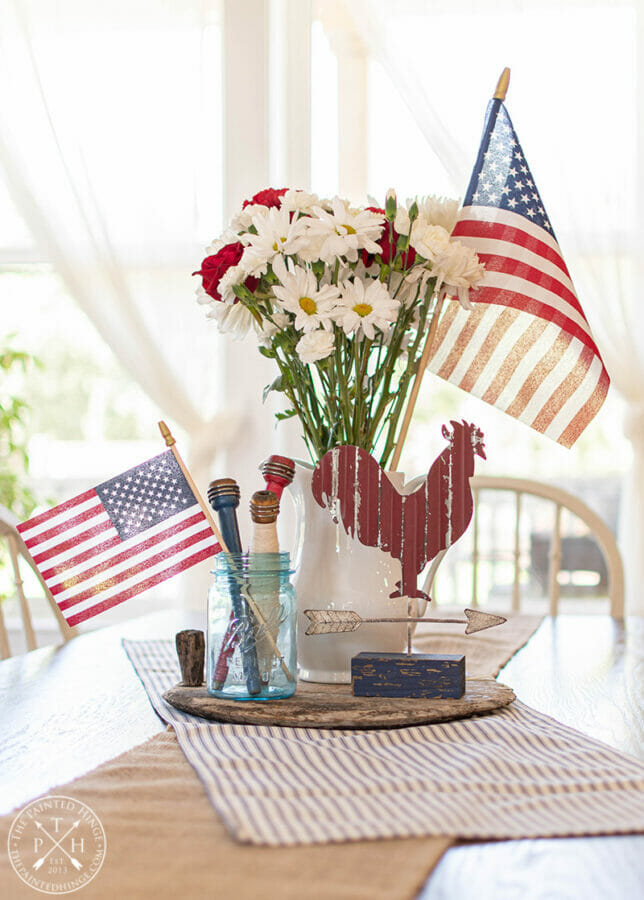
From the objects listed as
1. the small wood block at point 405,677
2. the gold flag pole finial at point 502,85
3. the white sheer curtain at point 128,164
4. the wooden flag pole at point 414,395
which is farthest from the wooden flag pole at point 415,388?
the white sheer curtain at point 128,164

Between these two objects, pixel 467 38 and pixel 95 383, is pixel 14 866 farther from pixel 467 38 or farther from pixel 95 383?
pixel 95 383

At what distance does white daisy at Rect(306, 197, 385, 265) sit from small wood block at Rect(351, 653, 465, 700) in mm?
389

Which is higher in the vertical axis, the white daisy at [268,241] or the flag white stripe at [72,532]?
the white daisy at [268,241]

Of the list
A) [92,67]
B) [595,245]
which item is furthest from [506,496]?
[92,67]

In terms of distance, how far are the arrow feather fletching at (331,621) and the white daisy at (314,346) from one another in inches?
9.6

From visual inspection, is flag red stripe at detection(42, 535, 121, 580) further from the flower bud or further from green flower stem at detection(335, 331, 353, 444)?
the flower bud

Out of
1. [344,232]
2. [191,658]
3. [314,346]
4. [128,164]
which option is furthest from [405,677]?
[128,164]

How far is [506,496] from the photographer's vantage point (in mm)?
3859

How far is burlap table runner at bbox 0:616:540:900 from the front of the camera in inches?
19.1

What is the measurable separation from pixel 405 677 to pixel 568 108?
228 cm

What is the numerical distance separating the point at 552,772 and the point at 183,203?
7.89ft

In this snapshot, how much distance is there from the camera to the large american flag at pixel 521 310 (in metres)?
1.15

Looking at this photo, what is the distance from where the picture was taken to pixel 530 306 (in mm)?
1163

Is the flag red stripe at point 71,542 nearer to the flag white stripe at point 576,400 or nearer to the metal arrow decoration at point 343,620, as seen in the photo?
the metal arrow decoration at point 343,620
